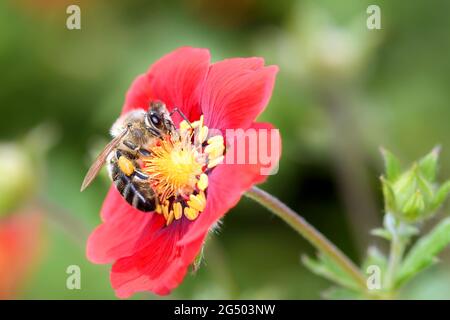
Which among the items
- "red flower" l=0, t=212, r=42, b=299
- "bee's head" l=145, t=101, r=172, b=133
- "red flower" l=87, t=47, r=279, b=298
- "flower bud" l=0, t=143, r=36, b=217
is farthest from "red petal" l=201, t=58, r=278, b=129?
"red flower" l=0, t=212, r=42, b=299

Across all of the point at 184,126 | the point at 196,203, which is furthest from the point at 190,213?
the point at 184,126

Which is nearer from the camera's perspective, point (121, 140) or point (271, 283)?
point (121, 140)

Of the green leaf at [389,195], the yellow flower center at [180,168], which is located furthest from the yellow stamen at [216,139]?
the green leaf at [389,195]

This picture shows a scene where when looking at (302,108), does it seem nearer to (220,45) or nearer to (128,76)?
(220,45)

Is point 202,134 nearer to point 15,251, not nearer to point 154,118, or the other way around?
point 154,118

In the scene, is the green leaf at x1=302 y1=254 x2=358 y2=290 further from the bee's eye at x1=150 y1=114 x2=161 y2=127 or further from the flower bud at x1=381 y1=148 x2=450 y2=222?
the bee's eye at x1=150 y1=114 x2=161 y2=127

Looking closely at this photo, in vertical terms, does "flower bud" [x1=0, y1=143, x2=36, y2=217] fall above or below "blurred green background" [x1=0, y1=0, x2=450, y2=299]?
below
